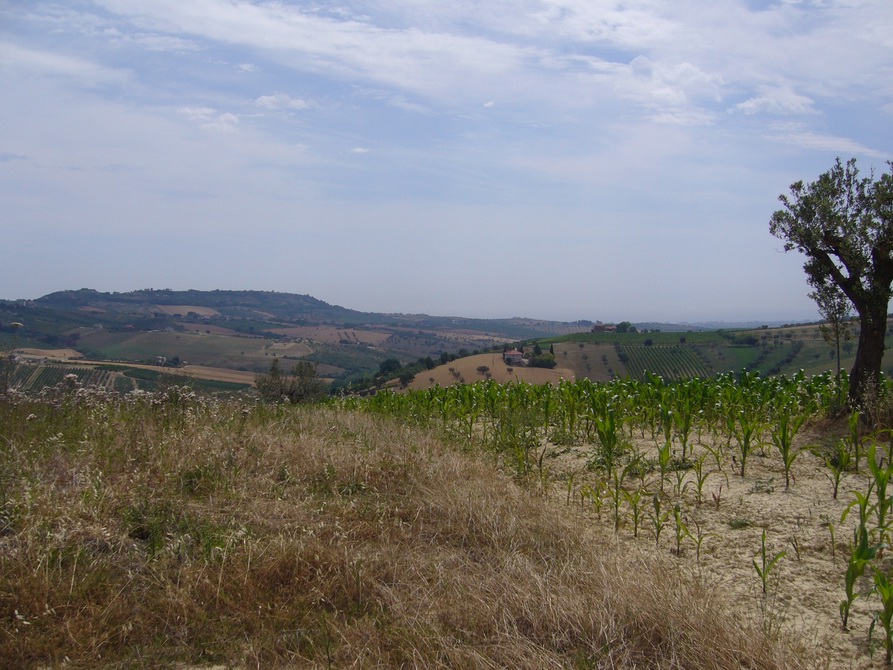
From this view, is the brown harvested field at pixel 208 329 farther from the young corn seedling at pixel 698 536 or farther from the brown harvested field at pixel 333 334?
the young corn seedling at pixel 698 536

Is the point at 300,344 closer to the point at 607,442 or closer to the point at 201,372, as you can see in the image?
the point at 201,372

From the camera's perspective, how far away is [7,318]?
172 feet

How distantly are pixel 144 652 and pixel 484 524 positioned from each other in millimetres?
2220

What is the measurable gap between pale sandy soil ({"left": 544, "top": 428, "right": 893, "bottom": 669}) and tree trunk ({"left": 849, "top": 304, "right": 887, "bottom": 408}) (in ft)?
4.70

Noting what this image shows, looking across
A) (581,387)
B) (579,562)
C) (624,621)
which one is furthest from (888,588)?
(581,387)

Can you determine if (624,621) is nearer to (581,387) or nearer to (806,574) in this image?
(806,574)

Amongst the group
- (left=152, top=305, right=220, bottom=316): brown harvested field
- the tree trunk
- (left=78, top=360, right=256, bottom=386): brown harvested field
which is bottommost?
(left=78, top=360, right=256, bottom=386): brown harvested field

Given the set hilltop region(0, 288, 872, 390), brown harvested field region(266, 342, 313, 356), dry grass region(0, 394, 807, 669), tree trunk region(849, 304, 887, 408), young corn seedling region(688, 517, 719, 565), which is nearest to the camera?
dry grass region(0, 394, 807, 669)

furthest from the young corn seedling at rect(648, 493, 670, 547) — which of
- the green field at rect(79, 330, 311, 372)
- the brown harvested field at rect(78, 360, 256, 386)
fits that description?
the green field at rect(79, 330, 311, 372)

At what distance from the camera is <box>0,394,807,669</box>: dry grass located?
2990mm

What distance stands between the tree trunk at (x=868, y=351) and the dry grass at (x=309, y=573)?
175 inches

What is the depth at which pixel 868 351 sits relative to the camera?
725cm

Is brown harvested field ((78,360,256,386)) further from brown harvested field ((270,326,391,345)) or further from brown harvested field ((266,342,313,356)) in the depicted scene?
brown harvested field ((270,326,391,345))

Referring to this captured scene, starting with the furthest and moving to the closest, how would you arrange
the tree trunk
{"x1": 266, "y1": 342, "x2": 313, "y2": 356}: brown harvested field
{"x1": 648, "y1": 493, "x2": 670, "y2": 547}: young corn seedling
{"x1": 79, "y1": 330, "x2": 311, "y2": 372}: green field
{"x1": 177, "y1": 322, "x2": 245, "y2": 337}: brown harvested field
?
1. {"x1": 177, "y1": 322, "x2": 245, "y2": 337}: brown harvested field
2. {"x1": 266, "y1": 342, "x2": 313, "y2": 356}: brown harvested field
3. {"x1": 79, "y1": 330, "x2": 311, "y2": 372}: green field
4. the tree trunk
5. {"x1": 648, "y1": 493, "x2": 670, "y2": 547}: young corn seedling
